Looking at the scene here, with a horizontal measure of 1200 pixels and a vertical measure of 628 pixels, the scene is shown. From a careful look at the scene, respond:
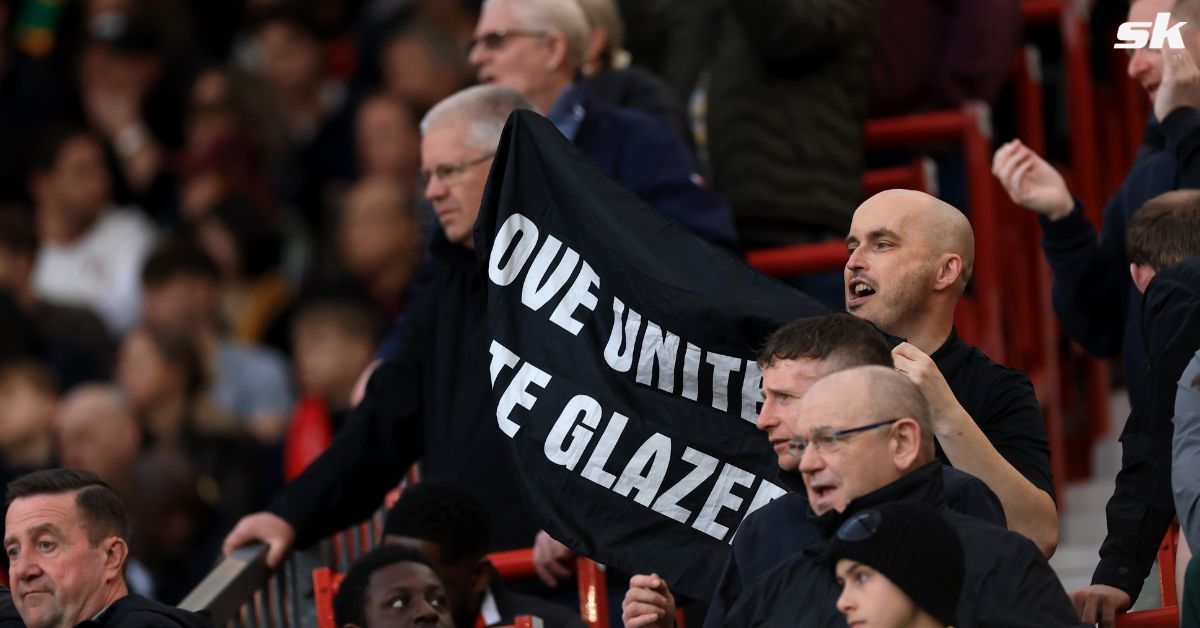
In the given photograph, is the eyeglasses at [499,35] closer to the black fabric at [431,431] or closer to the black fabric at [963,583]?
the black fabric at [431,431]

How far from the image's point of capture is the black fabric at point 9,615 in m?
6.82

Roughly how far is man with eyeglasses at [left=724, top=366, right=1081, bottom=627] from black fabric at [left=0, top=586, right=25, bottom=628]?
218 centimetres

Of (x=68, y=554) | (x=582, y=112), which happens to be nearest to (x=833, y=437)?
(x=68, y=554)

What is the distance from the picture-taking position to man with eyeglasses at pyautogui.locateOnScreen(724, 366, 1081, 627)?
17.5 ft

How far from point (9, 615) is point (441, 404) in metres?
1.46

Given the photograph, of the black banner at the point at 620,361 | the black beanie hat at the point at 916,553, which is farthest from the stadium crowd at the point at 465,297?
the black banner at the point at 620,361

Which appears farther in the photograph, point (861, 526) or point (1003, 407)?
point (1003, 407)

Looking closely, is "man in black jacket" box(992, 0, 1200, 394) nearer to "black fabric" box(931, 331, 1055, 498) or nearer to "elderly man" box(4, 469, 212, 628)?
"black fabric" box(931, 331, 1055, 498)

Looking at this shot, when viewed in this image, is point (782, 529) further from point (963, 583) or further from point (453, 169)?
point (453, 169)

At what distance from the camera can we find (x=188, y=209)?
13.0 m

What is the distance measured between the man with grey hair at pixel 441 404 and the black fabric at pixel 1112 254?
64.8 inches

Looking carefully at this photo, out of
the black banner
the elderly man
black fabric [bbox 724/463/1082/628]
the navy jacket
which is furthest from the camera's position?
the navy jacket

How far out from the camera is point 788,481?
5.81 meters

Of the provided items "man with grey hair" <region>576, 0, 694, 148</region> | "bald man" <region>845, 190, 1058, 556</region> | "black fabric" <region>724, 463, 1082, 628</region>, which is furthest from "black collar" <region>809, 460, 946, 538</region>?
"man with grey hair" <region>576, 0, 694, 148</region>
